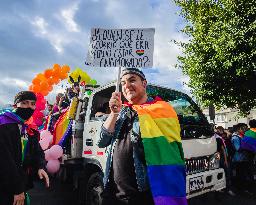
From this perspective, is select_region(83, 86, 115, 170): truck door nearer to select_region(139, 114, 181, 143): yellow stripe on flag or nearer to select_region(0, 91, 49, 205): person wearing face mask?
select_region(0, 91, 49, 205): person wearing face mask

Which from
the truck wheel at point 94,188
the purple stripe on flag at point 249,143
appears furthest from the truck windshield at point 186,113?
the purple stripe on flag at point 249,143

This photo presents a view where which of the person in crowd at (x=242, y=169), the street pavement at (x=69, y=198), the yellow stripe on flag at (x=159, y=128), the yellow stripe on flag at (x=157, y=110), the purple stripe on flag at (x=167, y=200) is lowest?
the street pavement at (x=69, y=198)

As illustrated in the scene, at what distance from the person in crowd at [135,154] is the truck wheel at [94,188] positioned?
7.91 feet

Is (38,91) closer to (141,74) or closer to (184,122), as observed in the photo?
(184,122)

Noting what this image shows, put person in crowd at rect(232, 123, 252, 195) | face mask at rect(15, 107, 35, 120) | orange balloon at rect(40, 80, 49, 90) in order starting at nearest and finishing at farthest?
1. face mask at rect(15, 107, 35, 120)
2. person in crowd at rect(232, 123, 252, 195)
3. orange balloon at rect(40, 80, 49, 90)

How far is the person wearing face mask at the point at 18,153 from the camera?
2.69m

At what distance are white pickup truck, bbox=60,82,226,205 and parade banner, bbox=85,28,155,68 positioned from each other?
1.75m

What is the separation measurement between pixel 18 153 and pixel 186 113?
3.24m

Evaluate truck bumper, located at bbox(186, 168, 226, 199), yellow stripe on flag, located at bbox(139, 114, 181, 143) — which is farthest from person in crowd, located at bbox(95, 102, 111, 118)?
yellow stripe on flag, located at bbox(139, 114, 181, 143)

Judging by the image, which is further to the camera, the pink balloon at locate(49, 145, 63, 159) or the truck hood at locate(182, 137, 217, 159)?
the pink balloon at locate(49, 145, 63, 159)

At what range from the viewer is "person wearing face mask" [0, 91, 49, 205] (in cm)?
269

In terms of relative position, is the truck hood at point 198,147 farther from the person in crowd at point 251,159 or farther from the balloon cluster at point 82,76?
the balloon cluster at point 82,76

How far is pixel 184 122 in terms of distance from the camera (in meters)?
5.18

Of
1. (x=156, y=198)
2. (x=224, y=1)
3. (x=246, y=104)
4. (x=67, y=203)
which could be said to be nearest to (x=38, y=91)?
(x=67, y=203)
